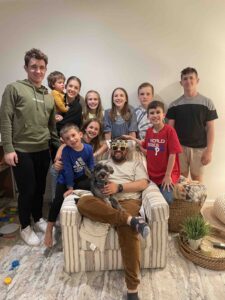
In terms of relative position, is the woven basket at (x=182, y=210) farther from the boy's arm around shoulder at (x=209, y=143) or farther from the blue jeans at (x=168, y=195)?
the boy's arm around shoulder at (x=209, y=143)

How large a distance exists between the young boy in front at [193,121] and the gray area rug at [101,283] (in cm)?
112

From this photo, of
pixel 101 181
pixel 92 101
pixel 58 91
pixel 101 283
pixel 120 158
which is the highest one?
pixel 58 91

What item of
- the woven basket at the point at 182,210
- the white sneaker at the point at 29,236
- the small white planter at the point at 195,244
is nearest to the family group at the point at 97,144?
the white sneaker at the point at 29,236

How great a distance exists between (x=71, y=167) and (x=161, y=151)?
2.63 ft

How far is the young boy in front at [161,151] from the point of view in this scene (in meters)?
2.18

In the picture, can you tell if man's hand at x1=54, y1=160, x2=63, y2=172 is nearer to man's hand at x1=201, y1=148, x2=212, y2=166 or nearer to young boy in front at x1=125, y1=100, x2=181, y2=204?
young boy in front at x1=125, y1=100, x2=181, y2=204

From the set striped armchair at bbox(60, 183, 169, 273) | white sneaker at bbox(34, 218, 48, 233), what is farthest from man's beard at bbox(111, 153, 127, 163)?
white sneaker at bbox(34, 218, 48, 233)

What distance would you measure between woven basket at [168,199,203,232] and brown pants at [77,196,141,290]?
24.0 inches

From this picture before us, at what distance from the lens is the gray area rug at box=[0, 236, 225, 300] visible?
1.74m

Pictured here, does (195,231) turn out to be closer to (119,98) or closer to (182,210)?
(182,210)

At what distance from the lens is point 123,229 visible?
5.74 ft

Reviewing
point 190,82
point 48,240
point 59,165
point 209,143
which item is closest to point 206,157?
point 209,143

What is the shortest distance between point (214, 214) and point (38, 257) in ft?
6.06

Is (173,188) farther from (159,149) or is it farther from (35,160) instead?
(35,160)
